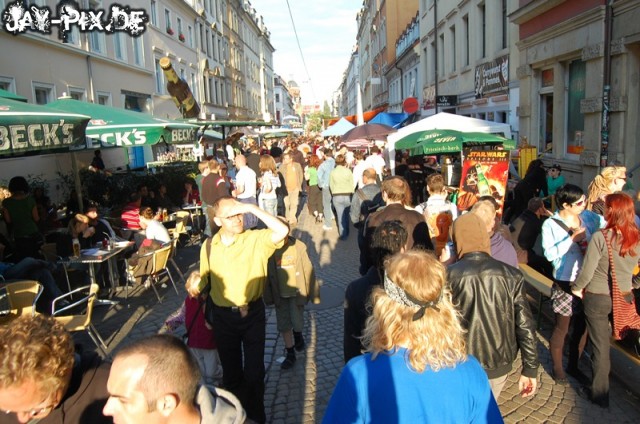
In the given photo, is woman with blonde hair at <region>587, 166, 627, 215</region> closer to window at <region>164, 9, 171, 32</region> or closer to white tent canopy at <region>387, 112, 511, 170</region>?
white tent canopy at <region>387, 112, 511, 170</region>

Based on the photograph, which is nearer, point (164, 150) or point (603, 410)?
point (603, 410)

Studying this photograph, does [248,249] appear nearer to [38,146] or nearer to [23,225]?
[38,146]

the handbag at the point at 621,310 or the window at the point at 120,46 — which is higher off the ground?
the window at the point at 120,46

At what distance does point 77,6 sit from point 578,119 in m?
15.1

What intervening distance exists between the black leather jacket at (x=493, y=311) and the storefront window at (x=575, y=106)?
9634mm

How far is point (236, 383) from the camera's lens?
13.0 feet

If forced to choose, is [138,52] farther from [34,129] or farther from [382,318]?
[382,318]

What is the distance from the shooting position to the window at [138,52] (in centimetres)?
2305

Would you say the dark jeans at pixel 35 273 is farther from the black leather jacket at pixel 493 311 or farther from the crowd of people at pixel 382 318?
the black leather jacket at pixel 493 311

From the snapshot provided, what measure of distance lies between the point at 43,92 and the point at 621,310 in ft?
55.1

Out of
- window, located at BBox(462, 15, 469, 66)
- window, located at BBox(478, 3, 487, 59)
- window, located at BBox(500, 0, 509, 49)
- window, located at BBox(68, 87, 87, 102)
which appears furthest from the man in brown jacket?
window, located at BBox(462, 15, 469, 66)

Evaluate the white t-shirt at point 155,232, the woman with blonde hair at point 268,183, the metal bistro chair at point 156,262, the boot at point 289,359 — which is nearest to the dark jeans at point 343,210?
the woman with blonde hair at point 268,183

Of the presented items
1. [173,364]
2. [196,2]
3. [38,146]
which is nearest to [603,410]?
[173,364]

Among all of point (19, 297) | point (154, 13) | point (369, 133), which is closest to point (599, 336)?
point (19, 297)
